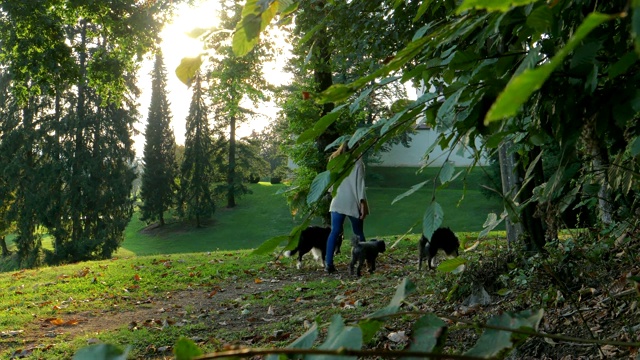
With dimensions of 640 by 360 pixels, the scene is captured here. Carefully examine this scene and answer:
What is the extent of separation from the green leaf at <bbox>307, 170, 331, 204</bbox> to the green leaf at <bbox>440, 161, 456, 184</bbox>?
56 centimetres

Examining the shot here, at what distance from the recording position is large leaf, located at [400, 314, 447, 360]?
78cm

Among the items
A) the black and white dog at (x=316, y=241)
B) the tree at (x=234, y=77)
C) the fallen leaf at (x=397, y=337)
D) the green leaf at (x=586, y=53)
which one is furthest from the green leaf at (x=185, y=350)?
the tree at (x=234, y=77)

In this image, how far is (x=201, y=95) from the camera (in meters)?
46.8

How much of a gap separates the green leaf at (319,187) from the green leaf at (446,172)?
0.56m

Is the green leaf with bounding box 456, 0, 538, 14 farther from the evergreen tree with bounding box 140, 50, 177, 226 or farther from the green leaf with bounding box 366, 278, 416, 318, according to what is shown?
the evergreen tree with bounding box 140, 50, 177, 226

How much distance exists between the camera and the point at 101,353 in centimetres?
66

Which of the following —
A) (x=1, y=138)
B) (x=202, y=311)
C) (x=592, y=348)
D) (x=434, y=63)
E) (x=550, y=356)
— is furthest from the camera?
(x=1, y=138)

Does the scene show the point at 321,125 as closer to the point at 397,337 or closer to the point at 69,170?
the point at 397,337

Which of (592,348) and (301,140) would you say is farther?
(592,348)

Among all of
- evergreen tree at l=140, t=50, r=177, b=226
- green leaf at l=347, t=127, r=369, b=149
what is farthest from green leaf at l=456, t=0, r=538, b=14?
evergreen tree at l=140, t=50, r=177, b=226

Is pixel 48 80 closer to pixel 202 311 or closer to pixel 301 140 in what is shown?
pixel 202 311

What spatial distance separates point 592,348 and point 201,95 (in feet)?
150

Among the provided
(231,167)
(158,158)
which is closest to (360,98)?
(231,167)

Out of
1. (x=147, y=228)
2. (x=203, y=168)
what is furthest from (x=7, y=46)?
(x=147, y=228)
